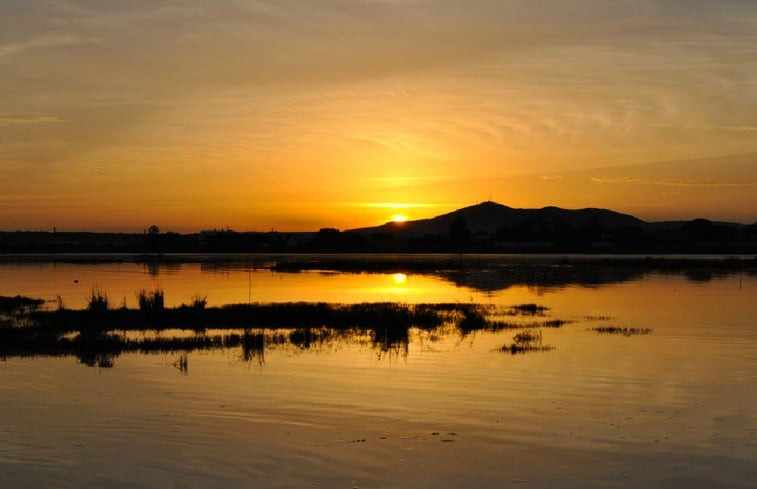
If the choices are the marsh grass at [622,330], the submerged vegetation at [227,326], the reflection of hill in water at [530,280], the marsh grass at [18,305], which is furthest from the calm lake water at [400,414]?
the reflection of hill in water at [530,280]

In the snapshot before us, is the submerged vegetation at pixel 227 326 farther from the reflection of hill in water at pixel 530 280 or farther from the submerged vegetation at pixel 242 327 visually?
the reflection of hill in water at pixel 530 280

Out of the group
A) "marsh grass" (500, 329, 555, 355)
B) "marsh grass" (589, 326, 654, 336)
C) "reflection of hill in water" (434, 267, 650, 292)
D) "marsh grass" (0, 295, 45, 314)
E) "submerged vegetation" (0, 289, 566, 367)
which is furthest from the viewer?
"reflection of hill in water" (434, 267, 650, 292)

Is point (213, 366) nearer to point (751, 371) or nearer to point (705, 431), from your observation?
point (705, 431)

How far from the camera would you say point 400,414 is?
16484 millimetres

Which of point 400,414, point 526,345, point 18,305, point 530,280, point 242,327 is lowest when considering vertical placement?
point 400,414

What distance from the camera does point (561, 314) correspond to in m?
38.0

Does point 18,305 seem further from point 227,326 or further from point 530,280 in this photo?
point 530,280

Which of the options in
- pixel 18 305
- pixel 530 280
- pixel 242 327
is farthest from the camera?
pixel 530 280

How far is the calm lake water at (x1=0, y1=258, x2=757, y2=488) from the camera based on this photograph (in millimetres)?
12422

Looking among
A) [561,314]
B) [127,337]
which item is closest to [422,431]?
[127,337]

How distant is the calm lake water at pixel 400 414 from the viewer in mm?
12422

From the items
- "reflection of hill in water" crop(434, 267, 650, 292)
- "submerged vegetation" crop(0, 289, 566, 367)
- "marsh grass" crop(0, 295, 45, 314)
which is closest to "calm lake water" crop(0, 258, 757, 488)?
"submerged vegetation" crop(0, 289, 566, 367)

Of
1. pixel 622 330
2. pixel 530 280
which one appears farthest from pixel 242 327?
pixel 530 280

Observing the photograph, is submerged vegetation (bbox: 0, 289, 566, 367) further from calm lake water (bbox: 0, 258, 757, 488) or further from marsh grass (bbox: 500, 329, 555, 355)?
calm lake water (bbox: 0, 258, 757, 488)
